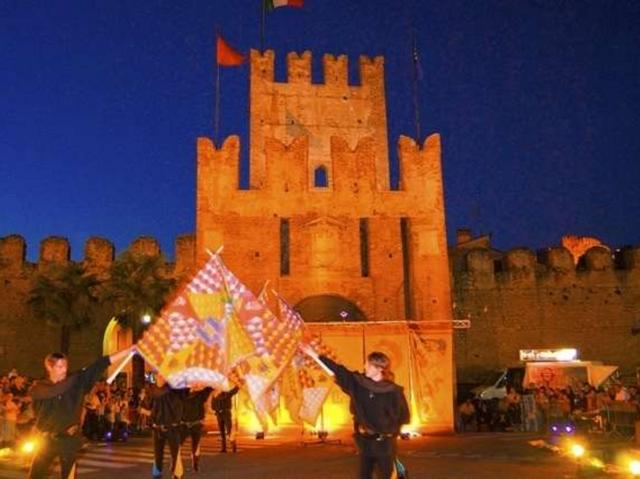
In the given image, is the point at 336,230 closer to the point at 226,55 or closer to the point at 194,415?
the point at 226,55

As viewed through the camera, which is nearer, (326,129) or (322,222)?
(322,222)

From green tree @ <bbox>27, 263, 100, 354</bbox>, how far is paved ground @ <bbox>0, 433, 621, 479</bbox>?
37.9ft

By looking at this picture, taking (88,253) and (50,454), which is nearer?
(50,454)

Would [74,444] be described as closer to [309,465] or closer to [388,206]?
[309,465]

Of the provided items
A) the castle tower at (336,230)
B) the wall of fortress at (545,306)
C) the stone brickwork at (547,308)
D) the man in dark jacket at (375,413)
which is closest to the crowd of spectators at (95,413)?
the castle tower at (336,230)

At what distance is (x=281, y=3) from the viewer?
2862 cm

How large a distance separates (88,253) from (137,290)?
490cm

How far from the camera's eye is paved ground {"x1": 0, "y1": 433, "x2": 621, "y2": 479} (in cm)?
1155

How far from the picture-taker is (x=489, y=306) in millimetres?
34094

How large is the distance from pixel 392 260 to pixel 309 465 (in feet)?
50.0

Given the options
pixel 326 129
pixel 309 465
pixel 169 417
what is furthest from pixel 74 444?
pixel 326 129

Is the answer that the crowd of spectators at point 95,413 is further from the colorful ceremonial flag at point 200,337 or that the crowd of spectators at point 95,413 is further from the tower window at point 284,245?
the tower window at point 284,245

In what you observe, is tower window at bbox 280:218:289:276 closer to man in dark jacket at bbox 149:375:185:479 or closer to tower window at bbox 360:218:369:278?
tower window at bbox 360:218:369:278

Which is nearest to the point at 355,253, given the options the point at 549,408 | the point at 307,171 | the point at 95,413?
the point at 307,171
